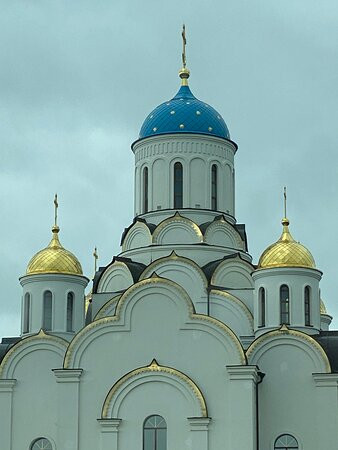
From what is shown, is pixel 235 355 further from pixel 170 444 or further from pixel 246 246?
pixel 246 246

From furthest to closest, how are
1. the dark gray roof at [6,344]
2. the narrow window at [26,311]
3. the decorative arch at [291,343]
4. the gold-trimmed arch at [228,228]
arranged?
1. the gold-trimmed arch at [228,228]
2. the narrow window at [26,311]
3. the dark gray roof at [6,344]
4. the decorative arch at [291,343]

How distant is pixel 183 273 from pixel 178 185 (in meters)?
2.89

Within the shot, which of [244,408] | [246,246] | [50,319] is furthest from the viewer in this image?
[246,246]

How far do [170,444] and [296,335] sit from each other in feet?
12.8

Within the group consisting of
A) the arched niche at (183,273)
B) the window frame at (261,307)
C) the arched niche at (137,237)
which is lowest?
the window frame at (261,307)

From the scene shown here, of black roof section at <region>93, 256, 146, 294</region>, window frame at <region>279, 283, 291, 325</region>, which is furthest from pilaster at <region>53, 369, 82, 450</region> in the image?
window frame at <region>279, 283, 291, 325</region>

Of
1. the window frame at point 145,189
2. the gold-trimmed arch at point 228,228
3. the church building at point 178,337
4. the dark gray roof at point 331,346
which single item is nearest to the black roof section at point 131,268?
the church building at point 178,337

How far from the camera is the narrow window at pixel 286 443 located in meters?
29.1

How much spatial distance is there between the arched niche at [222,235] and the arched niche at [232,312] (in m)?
1.86

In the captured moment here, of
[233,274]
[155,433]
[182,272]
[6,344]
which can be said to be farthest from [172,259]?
[155,433]

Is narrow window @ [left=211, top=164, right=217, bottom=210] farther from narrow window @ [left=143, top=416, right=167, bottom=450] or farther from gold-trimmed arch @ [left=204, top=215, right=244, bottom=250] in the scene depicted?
narrow window @ [left=143, top=416, right=167, bottom=450]

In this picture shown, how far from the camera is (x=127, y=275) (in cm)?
3228

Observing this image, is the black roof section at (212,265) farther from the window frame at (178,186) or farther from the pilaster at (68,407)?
the pilaster at (68,407)

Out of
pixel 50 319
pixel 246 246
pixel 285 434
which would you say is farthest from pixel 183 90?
pixel 285 434
